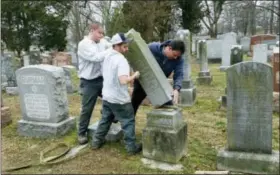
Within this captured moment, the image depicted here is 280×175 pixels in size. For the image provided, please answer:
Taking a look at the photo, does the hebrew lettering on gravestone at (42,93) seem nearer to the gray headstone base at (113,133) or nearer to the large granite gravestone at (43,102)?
the large granite gravestone at (43,102)

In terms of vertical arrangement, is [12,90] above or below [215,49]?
below

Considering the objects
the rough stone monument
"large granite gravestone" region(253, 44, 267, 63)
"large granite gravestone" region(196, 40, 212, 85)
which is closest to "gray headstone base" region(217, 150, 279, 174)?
the rough stone monument

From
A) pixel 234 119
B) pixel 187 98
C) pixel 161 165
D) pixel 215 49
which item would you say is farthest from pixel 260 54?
pixel 161 165

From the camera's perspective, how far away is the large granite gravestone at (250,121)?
13.4 ft

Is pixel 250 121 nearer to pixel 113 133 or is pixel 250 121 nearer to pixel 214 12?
pixel 113 133

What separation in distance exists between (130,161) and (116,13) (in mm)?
18668

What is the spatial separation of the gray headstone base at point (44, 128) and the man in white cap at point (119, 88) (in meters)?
1.32

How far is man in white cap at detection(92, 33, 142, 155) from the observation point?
174 inches

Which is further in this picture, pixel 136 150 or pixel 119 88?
pixel 136 150

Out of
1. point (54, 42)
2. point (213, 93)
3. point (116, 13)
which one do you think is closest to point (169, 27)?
point (116, 13)

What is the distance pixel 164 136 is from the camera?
443 centimetres

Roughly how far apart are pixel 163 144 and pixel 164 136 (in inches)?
4.4

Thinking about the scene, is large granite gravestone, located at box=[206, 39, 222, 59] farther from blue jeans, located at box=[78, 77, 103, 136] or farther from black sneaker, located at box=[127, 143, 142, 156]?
black sneaker, located at box=[127, 143, 142, 156]

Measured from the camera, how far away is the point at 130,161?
4617 millimetres
